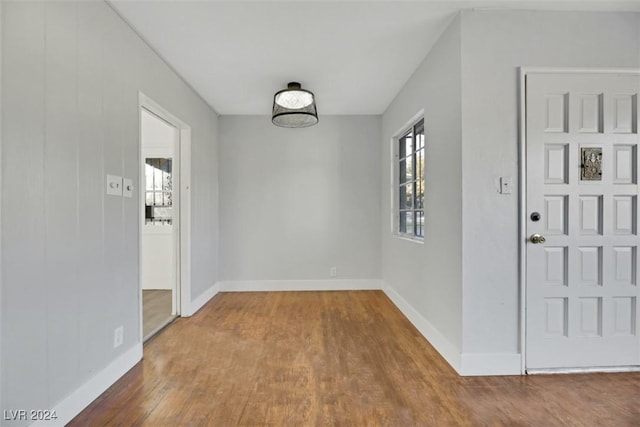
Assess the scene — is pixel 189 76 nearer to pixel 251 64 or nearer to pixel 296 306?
pixel 251 64

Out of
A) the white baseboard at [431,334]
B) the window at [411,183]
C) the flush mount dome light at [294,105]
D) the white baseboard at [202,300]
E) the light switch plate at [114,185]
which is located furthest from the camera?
the white baseboard at [202,300]

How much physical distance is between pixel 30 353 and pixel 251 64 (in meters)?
2.70

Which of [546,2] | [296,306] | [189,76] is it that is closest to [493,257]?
[546,2]

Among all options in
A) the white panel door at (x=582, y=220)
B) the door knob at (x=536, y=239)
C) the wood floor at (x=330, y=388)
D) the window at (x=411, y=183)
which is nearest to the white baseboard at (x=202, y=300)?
the wood floor at (x=330, y=388)

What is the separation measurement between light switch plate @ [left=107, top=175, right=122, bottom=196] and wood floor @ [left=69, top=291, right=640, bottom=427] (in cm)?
128

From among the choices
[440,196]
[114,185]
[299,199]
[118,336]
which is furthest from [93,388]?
[299,199]

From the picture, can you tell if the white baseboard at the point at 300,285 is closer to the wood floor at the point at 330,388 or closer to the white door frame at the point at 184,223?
the white door frame at the point at 184,223

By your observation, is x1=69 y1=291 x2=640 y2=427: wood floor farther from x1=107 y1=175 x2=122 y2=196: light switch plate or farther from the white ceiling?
the white ceiling

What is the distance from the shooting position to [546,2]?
7.36 feet

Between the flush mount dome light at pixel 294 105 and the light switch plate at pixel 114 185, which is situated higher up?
the flush mount dome light at pixel 294 105

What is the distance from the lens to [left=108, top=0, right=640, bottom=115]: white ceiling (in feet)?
7.48

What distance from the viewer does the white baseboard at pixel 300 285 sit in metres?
4.80

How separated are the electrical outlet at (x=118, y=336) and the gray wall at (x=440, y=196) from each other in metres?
2.40

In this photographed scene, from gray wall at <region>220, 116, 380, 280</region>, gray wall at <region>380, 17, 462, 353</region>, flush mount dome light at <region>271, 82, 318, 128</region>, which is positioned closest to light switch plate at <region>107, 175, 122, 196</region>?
flush mount dome light at <region>271, 82, 318, 128</region>
